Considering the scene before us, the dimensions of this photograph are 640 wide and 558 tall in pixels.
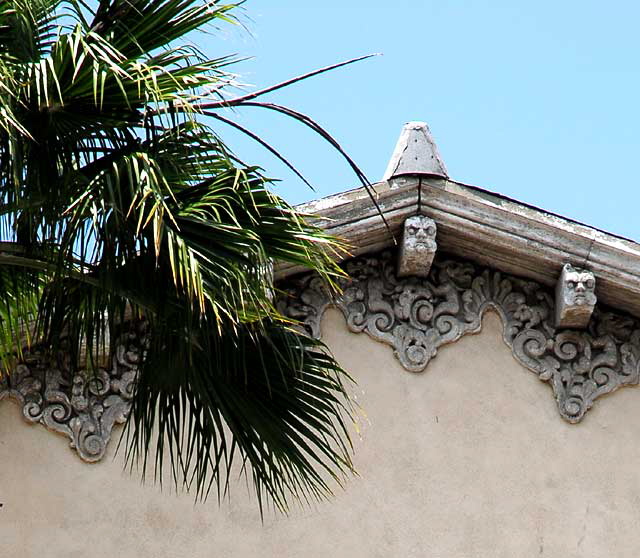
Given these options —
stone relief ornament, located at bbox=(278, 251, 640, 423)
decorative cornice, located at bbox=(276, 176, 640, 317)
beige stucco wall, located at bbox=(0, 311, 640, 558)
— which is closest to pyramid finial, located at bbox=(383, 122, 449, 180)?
decorative cornice, located at bbox=(276, 176, 640, 317)

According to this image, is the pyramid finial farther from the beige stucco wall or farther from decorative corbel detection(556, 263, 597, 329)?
the beige stucco wall

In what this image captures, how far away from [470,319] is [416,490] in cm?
104

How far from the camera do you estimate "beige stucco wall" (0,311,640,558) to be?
978 cm

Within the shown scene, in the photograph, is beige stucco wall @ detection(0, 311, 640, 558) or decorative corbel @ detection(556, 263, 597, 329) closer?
beige stucco wall @ detection(0, 311, 640, 558)

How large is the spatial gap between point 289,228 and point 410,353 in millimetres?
2397

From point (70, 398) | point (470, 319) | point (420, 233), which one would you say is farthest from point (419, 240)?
point (70, 398)

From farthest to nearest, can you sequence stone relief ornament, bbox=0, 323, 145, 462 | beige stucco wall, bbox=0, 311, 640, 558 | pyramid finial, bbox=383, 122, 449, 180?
pyramid finial, bbox=383, 122, 449, 180
stone relief ornament, bbox=0, 323, 145, 462
beige stucco wall, bbox=0, 311, 640, 558

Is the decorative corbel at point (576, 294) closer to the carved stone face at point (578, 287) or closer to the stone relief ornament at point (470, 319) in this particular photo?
the carved stone face at point (578, 287)

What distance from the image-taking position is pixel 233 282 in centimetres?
760

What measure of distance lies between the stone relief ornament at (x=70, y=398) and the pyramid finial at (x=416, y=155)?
1723 mm

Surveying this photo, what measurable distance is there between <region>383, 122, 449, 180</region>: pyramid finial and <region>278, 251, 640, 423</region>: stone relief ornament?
51 centimetres

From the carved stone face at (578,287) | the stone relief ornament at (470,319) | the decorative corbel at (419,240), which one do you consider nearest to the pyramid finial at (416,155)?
the decorative corbel at (419,240)

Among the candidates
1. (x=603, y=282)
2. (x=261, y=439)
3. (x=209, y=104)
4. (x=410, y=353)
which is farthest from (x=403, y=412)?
(x=209, y=104)

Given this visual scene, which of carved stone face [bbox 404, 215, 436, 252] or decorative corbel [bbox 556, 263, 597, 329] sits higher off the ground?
carved stone face [bbox 404, 215, 436, 252]
